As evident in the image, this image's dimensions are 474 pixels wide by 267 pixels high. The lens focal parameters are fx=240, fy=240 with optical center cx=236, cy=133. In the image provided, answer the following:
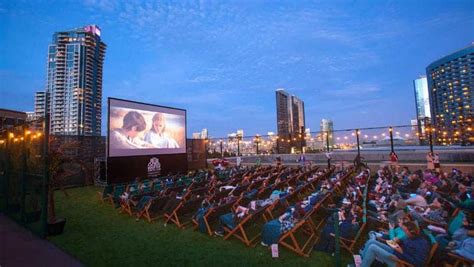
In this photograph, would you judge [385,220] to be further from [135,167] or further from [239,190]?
[135,167]

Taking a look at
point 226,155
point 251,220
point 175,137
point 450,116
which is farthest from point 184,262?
point 450,116

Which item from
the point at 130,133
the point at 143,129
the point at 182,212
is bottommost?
the point at 182,212

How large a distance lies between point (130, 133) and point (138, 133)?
561mm

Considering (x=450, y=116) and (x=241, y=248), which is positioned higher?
(x=450, y=116)

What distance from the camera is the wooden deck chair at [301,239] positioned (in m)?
4.53

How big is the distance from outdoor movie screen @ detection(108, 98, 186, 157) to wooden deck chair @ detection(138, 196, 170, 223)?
717 centimetres

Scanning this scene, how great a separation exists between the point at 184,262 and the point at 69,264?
6.94 feet

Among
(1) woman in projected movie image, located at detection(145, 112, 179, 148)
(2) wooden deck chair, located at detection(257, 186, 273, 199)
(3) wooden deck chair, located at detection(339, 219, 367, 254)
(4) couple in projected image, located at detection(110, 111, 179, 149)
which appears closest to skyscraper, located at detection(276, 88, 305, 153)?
(1) woman in projected movie image, located at detection(145, 112, 179, 148)

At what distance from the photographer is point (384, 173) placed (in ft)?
36.7

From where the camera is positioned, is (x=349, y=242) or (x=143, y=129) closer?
(x=349, y=242)

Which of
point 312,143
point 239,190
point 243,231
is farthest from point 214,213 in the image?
point 312,143

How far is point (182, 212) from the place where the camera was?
6.85 metres

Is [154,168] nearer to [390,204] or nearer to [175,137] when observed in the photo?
[175,137]

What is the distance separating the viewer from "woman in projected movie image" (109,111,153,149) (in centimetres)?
1336
